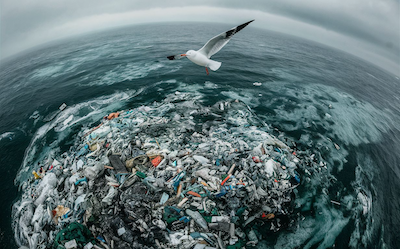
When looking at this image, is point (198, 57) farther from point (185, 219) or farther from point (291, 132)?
point (291, 132)

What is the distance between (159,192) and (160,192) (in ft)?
0.14

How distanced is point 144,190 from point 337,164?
40.8 feet

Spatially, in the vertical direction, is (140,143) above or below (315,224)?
above

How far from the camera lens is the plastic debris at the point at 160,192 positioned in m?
5.79

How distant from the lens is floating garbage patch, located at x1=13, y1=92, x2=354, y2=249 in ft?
19.0

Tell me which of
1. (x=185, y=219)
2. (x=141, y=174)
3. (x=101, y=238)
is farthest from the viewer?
(x=141, y=174)

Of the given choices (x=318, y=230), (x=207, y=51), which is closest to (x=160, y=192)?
(x=318, y=230)

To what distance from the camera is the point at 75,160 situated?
8.38 meters

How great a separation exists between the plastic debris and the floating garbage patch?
0.12 ft

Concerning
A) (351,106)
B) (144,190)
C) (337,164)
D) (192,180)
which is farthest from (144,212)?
→ (351,106)

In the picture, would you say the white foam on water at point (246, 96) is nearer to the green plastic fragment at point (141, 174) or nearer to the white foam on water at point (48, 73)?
the green plastic fragment at point (141, 174)

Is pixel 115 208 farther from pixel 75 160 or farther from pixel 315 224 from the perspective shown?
pixel 315 224

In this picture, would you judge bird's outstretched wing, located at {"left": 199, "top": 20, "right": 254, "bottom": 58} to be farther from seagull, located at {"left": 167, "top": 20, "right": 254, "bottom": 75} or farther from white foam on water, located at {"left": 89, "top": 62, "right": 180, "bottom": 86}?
→ white foam on water, located at {"left": 89, "top": 62, "right": 180, "bottom": 86}

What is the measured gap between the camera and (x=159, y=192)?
6637mm
